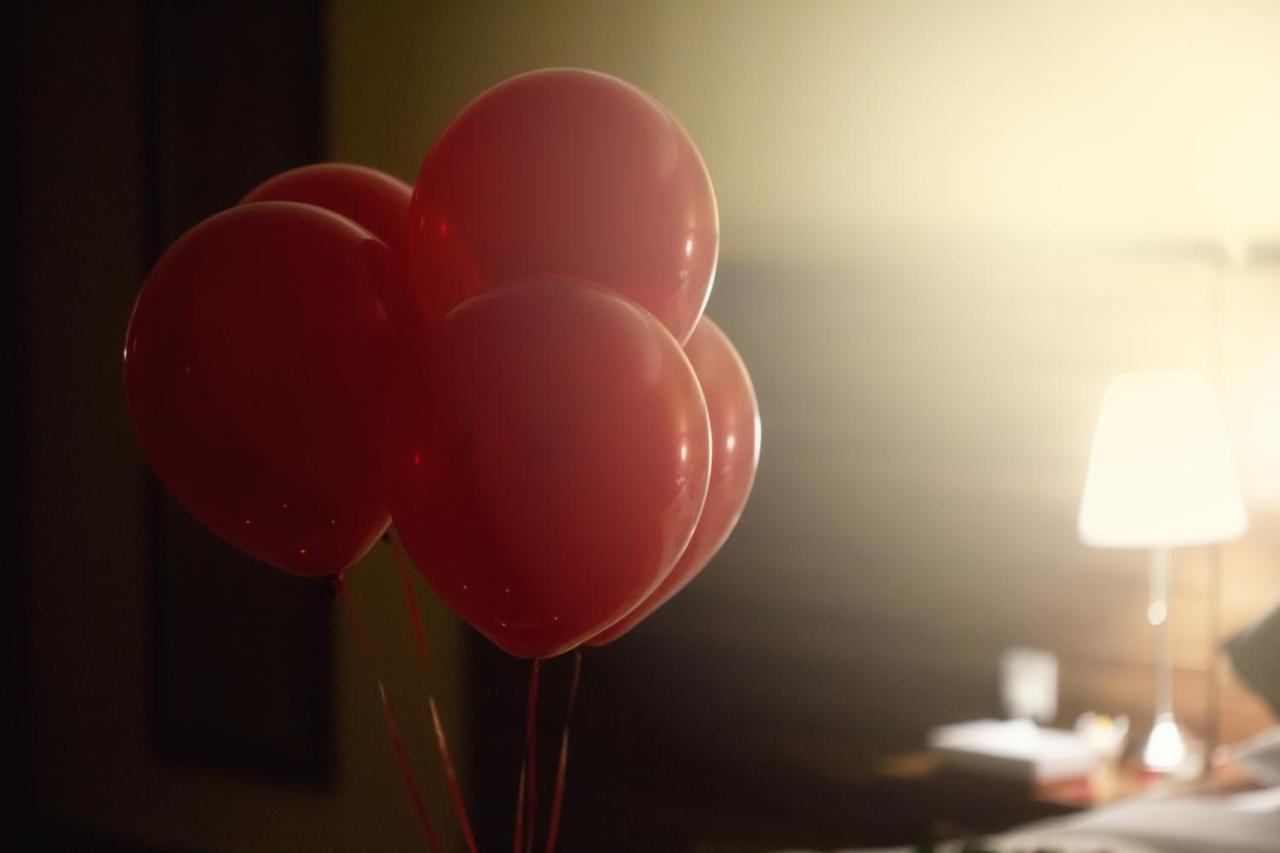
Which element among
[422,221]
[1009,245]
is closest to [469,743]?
[1009,245]

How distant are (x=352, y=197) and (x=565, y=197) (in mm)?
318

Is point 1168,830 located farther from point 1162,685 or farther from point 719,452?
point 719,452

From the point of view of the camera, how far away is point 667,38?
117 inches

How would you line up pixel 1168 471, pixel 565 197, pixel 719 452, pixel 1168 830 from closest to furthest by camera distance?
pixel 565 197
pixel 719 452
pixel 1168 830
pixel 1168 471

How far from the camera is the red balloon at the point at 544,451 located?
3.41 ft

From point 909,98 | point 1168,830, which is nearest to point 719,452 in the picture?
point 1168,830

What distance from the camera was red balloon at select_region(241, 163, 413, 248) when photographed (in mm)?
1367

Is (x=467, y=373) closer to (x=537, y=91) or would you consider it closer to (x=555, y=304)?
(x=555, y=304)

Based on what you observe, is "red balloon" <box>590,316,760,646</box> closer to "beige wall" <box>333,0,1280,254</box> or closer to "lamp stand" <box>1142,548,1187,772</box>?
"lamp stand" <box>1142,548,1187,772</box>

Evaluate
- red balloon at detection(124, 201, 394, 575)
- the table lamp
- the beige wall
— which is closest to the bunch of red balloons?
red balloon at detection(124, 201, 394, 575)

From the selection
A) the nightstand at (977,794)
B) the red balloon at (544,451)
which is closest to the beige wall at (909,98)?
the nightstand at (977,794)

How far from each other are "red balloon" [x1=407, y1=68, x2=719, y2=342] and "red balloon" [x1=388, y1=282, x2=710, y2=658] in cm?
8

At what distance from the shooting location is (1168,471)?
225cm

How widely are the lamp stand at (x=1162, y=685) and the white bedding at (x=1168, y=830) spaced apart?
264 millimetres
